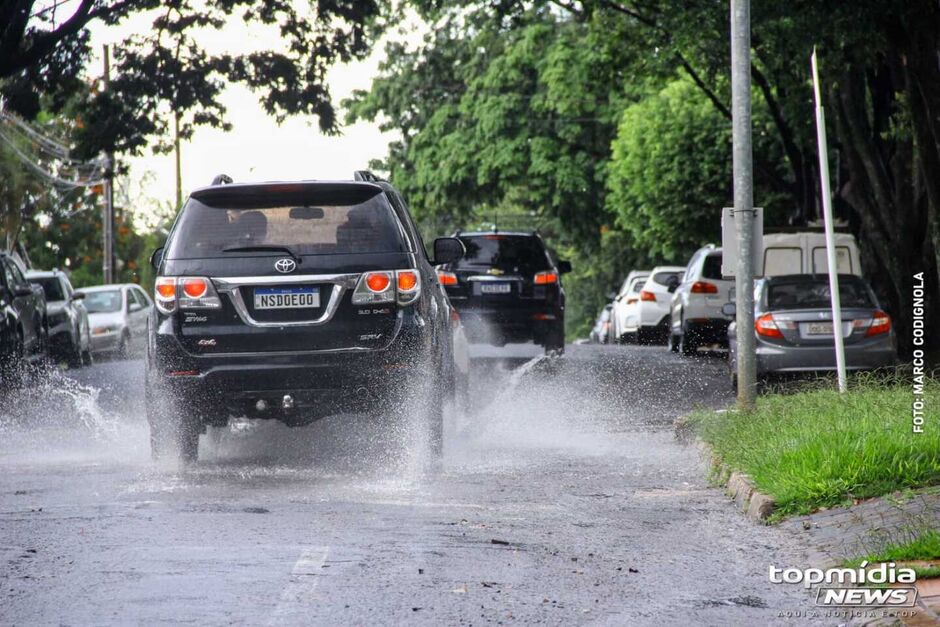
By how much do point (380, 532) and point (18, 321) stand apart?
41.9 ft

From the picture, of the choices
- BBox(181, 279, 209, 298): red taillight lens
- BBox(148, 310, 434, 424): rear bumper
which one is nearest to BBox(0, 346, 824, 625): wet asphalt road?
BBox(148, 310, 434, 424): rear bumper

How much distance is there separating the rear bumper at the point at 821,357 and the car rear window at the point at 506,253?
16.6 ft

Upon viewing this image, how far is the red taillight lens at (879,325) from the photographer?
54.8ft

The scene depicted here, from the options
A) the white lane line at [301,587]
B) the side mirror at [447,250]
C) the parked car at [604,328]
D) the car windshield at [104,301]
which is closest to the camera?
the white lane line at [301,587]

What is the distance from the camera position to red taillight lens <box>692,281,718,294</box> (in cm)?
2431

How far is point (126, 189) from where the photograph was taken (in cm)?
6756

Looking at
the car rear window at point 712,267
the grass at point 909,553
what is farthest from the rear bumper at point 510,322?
the grass at point 909,553

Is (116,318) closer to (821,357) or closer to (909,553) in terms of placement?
(821,357)

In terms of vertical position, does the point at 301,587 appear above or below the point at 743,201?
below

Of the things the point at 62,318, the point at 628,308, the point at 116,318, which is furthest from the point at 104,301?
the point at 628,308

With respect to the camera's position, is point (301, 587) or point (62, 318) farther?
point (62, 318)

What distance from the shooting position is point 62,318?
25.0 m

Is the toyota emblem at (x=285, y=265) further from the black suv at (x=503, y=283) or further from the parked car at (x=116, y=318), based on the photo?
the parked car at (x=116, y=318)

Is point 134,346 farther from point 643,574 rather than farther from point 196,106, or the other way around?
point 643,574
